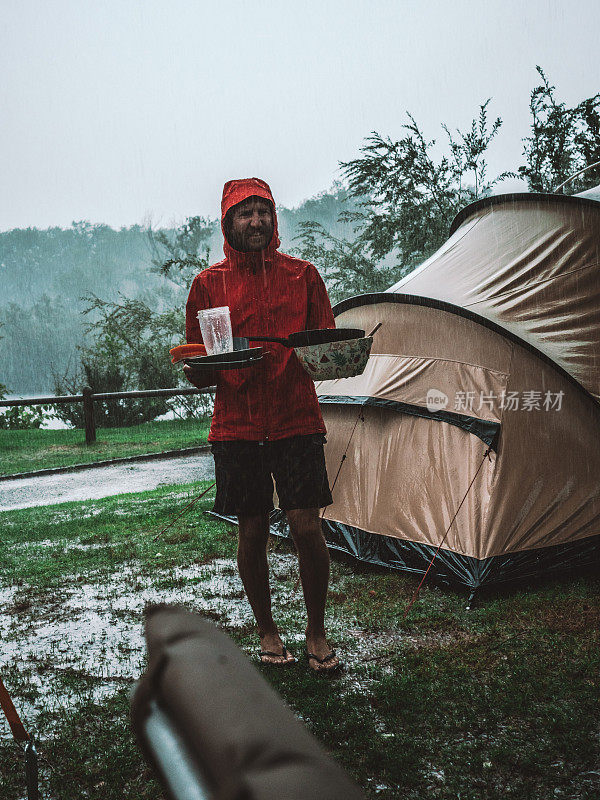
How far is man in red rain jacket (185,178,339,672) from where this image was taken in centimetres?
256

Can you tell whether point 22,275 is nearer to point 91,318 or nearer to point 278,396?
point 91,318

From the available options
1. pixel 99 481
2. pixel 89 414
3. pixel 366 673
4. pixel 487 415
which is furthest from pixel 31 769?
pixel 89 414

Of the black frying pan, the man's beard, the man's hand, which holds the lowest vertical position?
the man's hand

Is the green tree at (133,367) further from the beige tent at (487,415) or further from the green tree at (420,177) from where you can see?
the beige tent at (487,415)

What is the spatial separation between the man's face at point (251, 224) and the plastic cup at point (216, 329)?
415 millimetres

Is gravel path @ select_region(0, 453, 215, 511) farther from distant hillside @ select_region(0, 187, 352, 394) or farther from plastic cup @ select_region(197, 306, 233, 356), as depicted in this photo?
distant hillside @ select_region(0, 187, 352, 394)

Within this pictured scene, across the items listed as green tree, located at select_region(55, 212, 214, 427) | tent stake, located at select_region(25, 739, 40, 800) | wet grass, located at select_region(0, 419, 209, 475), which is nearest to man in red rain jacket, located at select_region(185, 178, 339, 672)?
tent stake, located at select_region(25, 739, 40, 800)

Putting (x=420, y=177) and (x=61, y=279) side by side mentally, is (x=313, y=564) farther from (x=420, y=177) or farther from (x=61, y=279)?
(x=61, y=279)

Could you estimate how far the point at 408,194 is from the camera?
14148mm

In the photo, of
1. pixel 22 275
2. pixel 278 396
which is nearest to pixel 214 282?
pixel 278 396

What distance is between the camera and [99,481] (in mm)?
8234

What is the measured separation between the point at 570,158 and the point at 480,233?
8991 millimetres

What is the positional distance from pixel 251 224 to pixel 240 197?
4.4 inches

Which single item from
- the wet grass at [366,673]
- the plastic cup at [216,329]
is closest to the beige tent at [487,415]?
the wet grass at [366,673]
